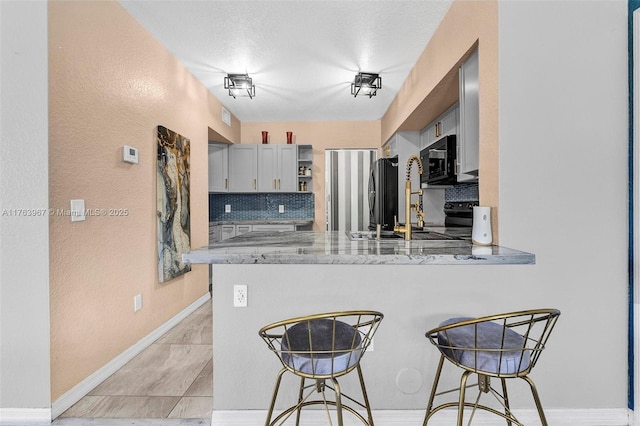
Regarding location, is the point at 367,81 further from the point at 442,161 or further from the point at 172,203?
the point at 172,203

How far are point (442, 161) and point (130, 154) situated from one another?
8.46 feet

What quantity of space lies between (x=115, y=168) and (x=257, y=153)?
116 inches

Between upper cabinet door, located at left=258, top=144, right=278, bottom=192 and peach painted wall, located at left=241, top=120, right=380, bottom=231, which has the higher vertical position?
peach painted wall, located at left=241, top=120, right=380, bottom=231

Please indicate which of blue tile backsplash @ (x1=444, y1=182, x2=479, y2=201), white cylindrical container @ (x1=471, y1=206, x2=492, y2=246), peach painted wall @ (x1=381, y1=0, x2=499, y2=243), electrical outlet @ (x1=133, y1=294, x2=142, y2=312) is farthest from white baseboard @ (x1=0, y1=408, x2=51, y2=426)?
blue tile backsplash @ (x1=444, y1=182, x2=479, y2=201)

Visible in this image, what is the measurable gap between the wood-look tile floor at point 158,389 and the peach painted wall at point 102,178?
151 millimetres

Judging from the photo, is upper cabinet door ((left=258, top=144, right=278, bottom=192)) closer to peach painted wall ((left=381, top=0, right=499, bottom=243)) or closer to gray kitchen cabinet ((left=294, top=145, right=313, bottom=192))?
gray kitchen cabinet ((left=294, top=145, right=313, bottom=192))

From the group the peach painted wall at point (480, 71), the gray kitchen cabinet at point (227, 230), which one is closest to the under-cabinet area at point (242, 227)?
the gray kitchen cabinet at point (227, 230)

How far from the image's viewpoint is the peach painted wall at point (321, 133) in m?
5.40

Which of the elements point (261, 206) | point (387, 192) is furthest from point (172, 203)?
point (387, 192)

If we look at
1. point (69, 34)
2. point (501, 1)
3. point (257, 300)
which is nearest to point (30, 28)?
point (69, 34)

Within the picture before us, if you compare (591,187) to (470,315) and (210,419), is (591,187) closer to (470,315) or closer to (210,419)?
(470,315)

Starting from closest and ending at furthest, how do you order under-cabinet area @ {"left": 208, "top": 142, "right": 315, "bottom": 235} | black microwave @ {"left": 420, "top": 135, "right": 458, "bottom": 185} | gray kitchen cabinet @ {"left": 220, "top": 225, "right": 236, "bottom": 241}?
1. black microwave @ {"left": 420, "top": 135, "right": 458, "bottom": 185}
2. gray kitchen cabinet @ {"left": 220, "top": 225, "right": 236, "bottom": 241}
3. under-cabinet area @ {"left": 208, "top": 142, "right": 315, "bottom": 235}

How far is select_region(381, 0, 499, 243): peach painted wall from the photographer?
1761 mm

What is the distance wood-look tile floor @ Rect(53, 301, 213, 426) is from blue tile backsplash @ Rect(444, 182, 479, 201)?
8.93 ft
